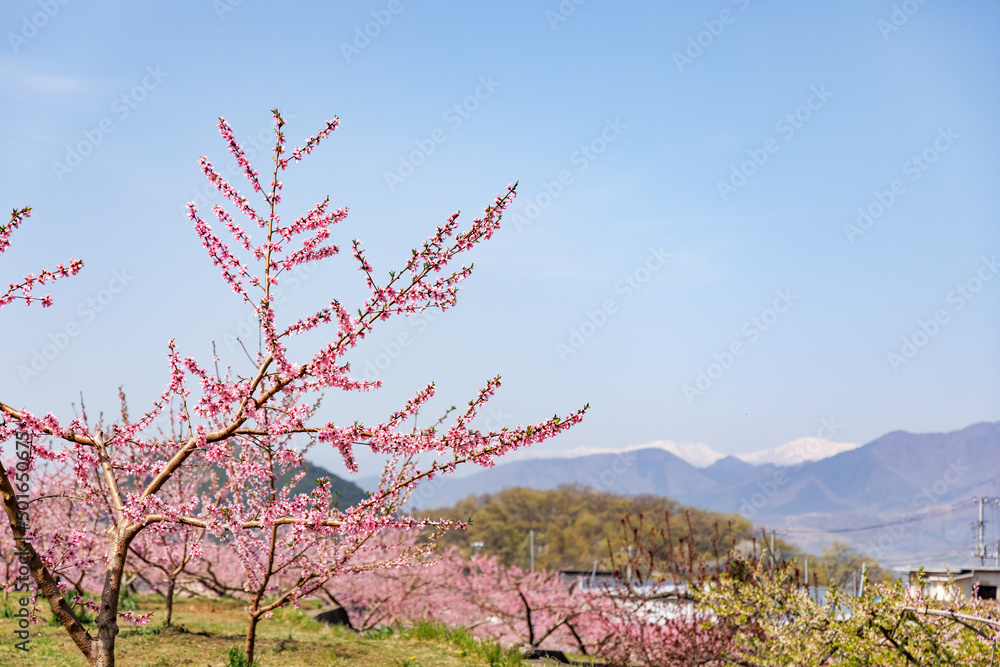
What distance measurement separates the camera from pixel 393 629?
39.0 ft

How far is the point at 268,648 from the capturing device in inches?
371

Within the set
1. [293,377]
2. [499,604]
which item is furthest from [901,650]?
[499,604]

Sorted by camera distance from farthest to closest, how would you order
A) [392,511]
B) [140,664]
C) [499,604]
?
[499,604], [140,664], [392,511]

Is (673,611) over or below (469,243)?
below

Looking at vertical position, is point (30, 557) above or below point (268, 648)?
above

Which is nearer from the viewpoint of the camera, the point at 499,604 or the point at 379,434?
the point at 379,434

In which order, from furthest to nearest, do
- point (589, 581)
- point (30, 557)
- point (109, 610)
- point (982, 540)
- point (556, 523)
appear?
point (556, 523), point (589, 581), point (982, 540), point (109, 610), point (30, 557)

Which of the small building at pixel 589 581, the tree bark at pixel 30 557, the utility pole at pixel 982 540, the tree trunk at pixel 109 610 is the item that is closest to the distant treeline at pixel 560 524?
the small building at pixel 589 581

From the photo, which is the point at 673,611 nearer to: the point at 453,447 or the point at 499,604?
the point at 453,447

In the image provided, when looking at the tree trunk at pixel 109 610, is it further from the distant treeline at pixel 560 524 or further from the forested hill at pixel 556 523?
the distant treeline at pixel 560 524

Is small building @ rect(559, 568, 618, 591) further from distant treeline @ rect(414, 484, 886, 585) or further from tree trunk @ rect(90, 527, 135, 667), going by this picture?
distant treeline @ rect(414, 484, 886, 585)

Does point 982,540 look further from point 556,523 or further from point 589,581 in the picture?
point 556,523

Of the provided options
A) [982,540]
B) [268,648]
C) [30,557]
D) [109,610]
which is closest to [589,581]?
[982,540]

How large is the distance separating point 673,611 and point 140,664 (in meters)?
7.43
